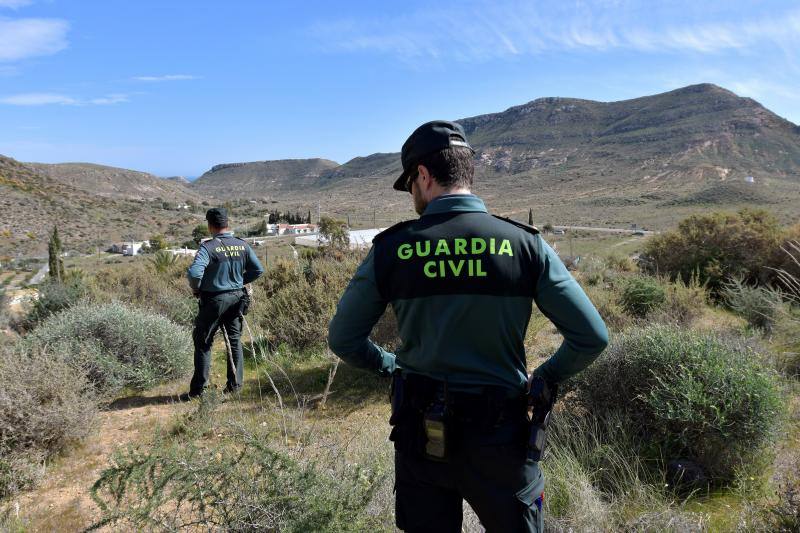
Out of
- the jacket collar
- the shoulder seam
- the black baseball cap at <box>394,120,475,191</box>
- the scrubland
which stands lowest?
the scrubland

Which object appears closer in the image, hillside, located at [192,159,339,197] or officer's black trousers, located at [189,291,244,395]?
officer's black trousers, located at [189,291,244,395]

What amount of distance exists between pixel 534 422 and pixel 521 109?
12695 centimetres

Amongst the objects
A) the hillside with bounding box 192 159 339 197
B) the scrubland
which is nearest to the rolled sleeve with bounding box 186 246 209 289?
the scrubland

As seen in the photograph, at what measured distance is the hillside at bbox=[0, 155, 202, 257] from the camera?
33.1m

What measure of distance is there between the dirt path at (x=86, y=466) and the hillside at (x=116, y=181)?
3051 inches

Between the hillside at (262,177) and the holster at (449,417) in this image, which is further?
the hillside at (262,177)

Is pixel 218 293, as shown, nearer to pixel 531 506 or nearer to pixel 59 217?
pixel 531 506

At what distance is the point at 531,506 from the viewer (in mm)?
1688

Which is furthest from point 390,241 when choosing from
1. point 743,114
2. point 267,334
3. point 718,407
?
point 743,114

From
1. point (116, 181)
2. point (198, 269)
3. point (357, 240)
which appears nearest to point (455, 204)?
point (198, 269)

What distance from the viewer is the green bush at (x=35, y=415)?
3.25 meters

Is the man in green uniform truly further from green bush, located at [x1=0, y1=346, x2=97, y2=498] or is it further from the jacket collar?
green bush, located at [x1=0, y1=346, x2=97, y2=498]

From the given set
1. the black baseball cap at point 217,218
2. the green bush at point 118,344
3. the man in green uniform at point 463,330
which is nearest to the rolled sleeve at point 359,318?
the man in green uniform at point 463,330

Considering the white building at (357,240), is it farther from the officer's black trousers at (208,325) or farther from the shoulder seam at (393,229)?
Result: the officer's black trousers at (208,325)
